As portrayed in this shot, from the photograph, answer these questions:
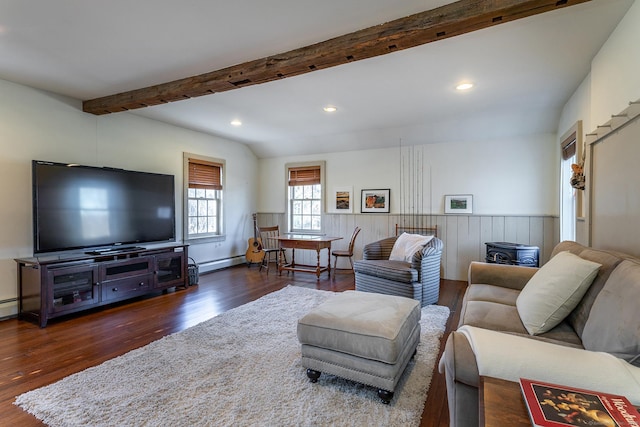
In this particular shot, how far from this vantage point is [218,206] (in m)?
5.98

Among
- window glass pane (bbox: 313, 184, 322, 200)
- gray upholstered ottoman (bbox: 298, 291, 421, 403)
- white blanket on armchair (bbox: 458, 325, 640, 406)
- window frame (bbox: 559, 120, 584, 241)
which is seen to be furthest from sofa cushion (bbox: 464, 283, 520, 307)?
Answer: window glass pane (bbox: 313, 184, 322, 200)

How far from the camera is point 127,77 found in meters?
3.19

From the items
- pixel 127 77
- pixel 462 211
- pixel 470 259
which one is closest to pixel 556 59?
pixel 462 211

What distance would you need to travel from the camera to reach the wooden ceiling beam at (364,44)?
186cm

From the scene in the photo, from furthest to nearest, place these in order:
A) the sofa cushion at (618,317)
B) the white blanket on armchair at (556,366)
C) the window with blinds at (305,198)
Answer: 1. the window with blinds at (305,198)
2. the sofa cushion at (618,317)
3. the white blanket on armchair at (556,366)

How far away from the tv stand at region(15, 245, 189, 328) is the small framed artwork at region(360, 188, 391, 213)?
3358 mm

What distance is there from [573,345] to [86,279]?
4390mm

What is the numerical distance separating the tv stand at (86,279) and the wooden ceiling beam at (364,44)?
191 cm

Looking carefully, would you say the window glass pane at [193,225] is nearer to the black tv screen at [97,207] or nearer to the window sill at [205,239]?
the window sill at [205,239]

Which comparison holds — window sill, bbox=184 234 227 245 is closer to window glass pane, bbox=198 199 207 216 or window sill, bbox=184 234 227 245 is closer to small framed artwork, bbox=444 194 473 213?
window glass pane, bbox=198 199 207 216

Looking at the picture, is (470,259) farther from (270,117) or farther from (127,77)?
(127,77)

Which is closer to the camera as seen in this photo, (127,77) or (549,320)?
(549,320)

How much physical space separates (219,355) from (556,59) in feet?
12.6

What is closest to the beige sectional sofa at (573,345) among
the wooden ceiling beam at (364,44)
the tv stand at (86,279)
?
the wooden ceiling beam at (364,44)
